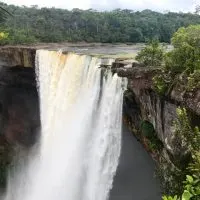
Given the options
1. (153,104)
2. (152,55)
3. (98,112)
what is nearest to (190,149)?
(153,104)

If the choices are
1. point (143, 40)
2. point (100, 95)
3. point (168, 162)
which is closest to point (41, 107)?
point (100, 95)

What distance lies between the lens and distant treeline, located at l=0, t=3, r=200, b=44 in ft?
104

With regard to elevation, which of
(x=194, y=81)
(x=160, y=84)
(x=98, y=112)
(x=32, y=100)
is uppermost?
(x=194, y=81)

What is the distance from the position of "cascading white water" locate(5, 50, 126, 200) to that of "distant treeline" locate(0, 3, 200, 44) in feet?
33.7

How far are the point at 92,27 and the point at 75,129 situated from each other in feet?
68.1

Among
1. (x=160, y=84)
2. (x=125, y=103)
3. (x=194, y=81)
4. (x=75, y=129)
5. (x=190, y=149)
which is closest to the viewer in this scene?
(x=190, y=149)

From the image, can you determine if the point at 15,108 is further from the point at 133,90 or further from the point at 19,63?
the point at 133,90

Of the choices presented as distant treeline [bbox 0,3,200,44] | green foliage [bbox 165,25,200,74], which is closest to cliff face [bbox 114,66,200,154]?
green foliage [bbox 165,25,200,74]

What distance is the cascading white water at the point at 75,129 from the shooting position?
46.5ft

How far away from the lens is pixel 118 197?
1492 centimetres

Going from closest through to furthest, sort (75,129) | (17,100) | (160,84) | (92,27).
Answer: (160,84) → (75,129) → (17,100) → (92,27)

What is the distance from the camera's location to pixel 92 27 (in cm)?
3528

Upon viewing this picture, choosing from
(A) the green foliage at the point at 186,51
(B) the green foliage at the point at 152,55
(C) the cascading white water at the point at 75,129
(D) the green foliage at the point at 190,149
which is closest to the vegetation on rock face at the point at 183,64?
(A) the green foliage at the point at 186,51

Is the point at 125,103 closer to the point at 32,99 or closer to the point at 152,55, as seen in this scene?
the point at 152,55
